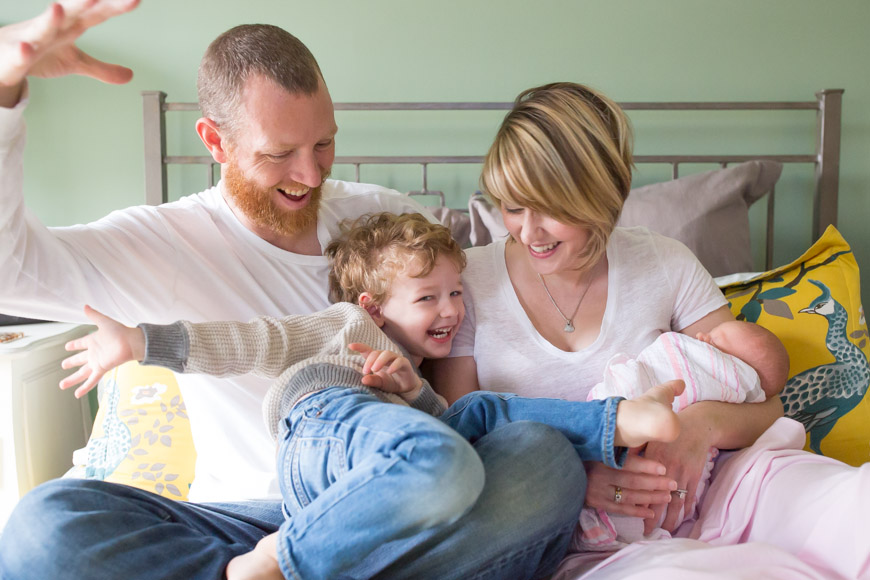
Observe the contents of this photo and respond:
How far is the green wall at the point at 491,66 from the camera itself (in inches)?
98.6

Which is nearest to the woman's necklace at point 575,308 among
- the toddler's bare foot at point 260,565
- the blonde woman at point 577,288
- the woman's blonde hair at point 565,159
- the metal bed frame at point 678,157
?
the blonde woman at point 577,288

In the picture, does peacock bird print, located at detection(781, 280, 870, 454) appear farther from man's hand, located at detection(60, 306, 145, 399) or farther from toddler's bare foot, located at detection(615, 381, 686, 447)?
man's hand, located at detection(60, 306, 145, 399)

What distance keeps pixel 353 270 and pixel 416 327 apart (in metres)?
0.18

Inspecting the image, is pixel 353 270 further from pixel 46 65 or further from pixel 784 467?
pixel 784 467

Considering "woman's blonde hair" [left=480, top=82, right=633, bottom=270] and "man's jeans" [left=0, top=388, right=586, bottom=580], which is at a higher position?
"woman's blonde hair" [left=480, top=82, right=633, bottom=270]

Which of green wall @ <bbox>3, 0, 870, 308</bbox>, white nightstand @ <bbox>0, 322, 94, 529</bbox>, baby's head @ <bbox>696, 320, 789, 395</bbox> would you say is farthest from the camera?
green wall @ <bbox>3, 0, 870, 308</bbox>

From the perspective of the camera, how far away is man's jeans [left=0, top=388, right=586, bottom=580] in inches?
38.6

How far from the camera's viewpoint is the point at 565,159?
1.41m

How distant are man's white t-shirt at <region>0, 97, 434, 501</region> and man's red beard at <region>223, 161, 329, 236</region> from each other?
0.04 m

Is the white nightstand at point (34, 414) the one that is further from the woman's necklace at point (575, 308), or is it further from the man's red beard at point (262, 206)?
the woman's necklace at point (575, 308)

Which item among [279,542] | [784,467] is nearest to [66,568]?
[279,542]

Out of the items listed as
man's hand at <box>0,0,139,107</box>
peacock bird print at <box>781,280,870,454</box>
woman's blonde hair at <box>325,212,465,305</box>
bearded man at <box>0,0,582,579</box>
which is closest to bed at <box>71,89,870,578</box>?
peacock bird print at <box>781,280,870,454</box>

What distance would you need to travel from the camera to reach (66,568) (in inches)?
38.3

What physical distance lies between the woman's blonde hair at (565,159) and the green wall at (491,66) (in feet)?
3.71
